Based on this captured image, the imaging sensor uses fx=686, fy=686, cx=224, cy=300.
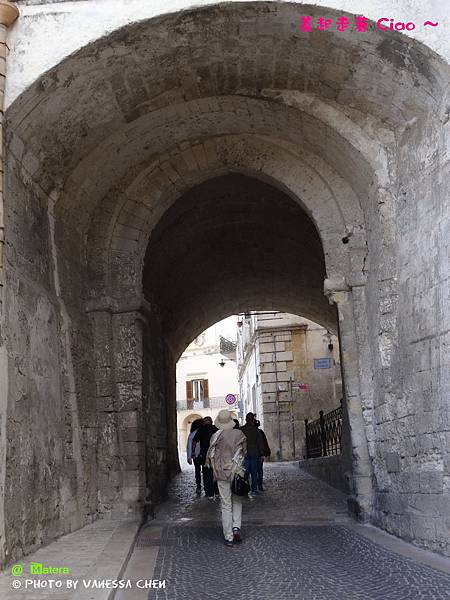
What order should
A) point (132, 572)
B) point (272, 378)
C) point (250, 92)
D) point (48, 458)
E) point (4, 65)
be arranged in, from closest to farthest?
point (132, 572) < point (4, 65) < point (48, 458) < point (250, 92) < point (272, 378)

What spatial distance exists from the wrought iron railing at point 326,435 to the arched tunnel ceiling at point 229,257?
2.33 meters

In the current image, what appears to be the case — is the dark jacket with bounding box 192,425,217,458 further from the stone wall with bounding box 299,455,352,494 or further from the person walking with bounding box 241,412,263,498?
the stone wall with bounding box 299,455,352,494

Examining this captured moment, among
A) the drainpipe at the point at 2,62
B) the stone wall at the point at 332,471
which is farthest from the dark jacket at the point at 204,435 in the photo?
the drainpipe at the point at 2,62

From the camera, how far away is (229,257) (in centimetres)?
1202

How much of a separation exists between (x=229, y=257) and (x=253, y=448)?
11.7 ft

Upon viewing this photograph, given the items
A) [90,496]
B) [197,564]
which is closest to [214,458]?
[197,564]

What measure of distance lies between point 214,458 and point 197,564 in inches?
44.8

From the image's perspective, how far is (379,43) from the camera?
5457 mm

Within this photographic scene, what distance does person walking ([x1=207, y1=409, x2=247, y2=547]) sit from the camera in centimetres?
594

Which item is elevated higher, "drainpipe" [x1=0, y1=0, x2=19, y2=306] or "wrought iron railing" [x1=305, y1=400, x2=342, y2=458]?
"drainpipe" [x1=0, y1=0, x2=19, y2=306]

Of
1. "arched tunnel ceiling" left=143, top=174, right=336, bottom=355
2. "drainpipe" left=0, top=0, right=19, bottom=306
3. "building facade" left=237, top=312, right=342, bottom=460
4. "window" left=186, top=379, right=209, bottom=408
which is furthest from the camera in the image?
"window" left=186, top=379, right=209, bottom=408

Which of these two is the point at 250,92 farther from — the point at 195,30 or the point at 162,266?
the point at 162,266

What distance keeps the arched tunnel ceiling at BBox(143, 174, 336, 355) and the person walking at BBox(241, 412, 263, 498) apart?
2292 millimetres

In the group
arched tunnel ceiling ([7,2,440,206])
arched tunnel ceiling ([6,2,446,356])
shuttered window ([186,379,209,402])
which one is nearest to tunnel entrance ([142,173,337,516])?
arched tunnel ceiling ([6,2,446,356])
